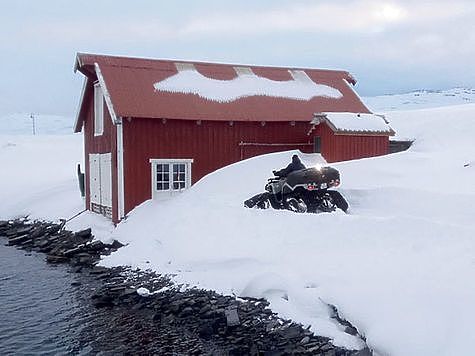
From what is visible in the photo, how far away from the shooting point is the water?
10.5 meters

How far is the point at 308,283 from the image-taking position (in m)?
10.9

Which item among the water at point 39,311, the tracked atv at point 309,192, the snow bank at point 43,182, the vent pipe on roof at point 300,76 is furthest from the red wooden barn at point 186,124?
the tracked atv at point 309,192

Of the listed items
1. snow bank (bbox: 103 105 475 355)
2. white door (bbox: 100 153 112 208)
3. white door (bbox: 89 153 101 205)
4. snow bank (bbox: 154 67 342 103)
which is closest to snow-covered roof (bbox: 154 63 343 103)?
snow bank (bbox: 154 67 342 103)

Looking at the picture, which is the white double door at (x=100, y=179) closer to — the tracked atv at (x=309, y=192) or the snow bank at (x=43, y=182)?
the snow bank at (x=43, y=182)

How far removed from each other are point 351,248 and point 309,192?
14.1ft

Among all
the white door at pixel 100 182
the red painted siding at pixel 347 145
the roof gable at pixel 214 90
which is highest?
the roof gable at pixel 214 90

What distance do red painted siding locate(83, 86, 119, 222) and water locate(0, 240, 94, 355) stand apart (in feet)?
13.2

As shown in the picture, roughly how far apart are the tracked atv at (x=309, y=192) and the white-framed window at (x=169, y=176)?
511cm

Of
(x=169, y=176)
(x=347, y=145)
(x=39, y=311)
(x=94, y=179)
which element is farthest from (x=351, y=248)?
(x=94, y=179)

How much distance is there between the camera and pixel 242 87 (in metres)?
22.8

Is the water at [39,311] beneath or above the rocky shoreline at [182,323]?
beneath

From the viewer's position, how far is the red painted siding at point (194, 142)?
19.6m

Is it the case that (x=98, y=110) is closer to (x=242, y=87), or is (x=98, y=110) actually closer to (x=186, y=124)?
(x=186, y=124)

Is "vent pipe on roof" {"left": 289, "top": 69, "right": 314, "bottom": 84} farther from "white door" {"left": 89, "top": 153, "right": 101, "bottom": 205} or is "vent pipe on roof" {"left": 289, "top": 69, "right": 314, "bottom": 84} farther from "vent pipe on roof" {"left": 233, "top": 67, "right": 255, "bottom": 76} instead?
"white door" {"left": 89, "top": 153, "right": 101, "bottom": 205}
